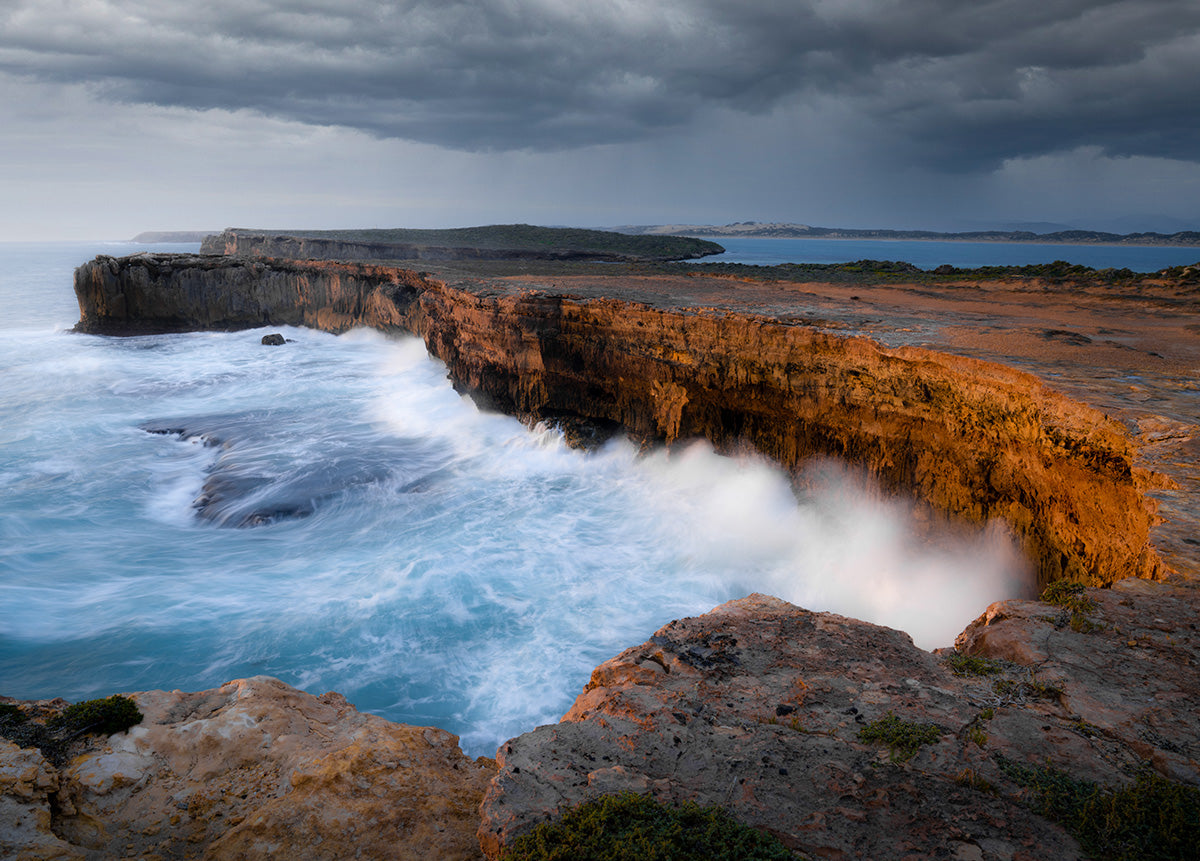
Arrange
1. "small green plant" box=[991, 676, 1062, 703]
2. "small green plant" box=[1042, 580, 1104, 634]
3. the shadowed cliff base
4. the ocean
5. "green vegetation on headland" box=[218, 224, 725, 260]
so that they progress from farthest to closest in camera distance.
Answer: "green vegetation on headland" box=[218, 224, 725, 260], the ocean, the shadowed cliff base, "small green plant" box=[1042, 580, 1104, 634], "small green plant" box=[991, 676, 1062, 703]

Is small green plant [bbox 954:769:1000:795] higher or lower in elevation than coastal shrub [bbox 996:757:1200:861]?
lower

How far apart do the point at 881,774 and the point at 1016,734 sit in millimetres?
1085

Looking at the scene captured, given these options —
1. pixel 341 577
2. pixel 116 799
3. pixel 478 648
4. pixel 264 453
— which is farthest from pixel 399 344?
pixel 116 799

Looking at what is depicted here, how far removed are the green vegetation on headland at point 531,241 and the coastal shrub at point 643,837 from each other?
6199 cm

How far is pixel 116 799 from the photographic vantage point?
4.11m

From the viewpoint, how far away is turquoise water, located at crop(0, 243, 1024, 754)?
911cm

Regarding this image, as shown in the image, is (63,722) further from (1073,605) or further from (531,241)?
(531,241)

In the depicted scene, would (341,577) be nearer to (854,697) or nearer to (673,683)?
(673,683)

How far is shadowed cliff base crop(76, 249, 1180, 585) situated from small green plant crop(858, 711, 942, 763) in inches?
135

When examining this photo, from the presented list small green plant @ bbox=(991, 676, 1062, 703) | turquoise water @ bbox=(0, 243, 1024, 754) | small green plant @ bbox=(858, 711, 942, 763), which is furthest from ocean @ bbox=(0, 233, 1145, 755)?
small green plant @ bbox=(858, 711, 942, 763)

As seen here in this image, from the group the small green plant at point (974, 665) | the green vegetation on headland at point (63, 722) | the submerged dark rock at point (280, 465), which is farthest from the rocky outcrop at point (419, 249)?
the small green plant at point (974, 665)

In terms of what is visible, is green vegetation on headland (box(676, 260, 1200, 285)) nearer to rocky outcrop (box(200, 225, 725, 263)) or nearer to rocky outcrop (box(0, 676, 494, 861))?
rocky outcrop (box(0, 676, 494, 861))

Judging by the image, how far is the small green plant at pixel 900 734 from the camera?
3.88 metres

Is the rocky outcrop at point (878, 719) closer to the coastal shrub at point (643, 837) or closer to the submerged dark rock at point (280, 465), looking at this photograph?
the coastal shrub at point (643, 837)
